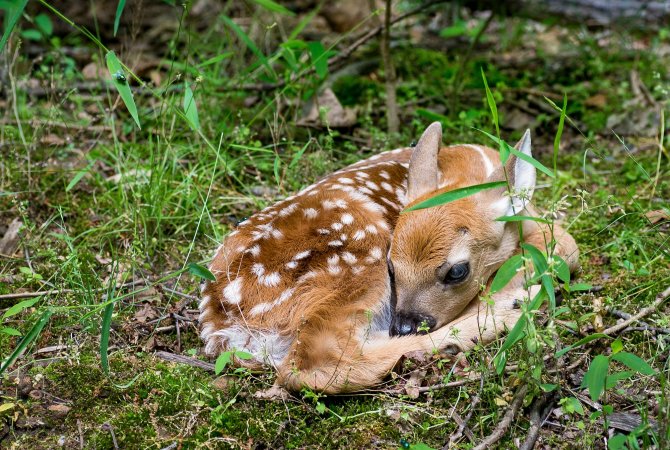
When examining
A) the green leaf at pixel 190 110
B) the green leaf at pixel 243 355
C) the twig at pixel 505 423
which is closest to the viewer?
the twig at pixel 505 423

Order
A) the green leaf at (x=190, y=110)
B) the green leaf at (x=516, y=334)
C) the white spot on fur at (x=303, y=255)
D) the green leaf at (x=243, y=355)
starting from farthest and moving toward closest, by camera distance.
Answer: the green leaf at (x=190, y=110), the white spot on fur at (x=303, y=255), the green leaf at (x=243, y=355), the green leaf at (x=516, y=334)

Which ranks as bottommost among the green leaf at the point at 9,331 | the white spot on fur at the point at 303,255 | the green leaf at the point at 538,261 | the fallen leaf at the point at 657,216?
the green leaf at the point at 9,331

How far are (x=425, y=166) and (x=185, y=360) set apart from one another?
155 centimetres

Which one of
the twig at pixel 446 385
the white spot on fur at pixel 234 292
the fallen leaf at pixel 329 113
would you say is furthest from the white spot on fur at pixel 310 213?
the fallen leaf at pixel 329 113

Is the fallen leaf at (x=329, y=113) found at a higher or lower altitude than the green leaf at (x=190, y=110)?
lower

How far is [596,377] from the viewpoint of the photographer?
273 centimetres

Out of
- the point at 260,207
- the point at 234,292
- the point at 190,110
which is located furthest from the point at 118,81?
the point at 260,207

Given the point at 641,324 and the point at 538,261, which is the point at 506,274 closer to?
the point at 538,261

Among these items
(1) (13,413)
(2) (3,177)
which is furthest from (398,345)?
(2) (3,177)

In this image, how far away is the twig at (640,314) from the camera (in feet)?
11.4

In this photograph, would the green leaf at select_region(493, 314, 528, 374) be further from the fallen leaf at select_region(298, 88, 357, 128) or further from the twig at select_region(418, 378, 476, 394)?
the fallen leaf at select_region(298, 88, 357, 128)

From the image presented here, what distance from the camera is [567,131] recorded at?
609 centimetres

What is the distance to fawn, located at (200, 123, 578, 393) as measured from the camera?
339 centimetres

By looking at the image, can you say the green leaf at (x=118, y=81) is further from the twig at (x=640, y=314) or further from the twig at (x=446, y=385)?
the twig at (x=640, y=314)
